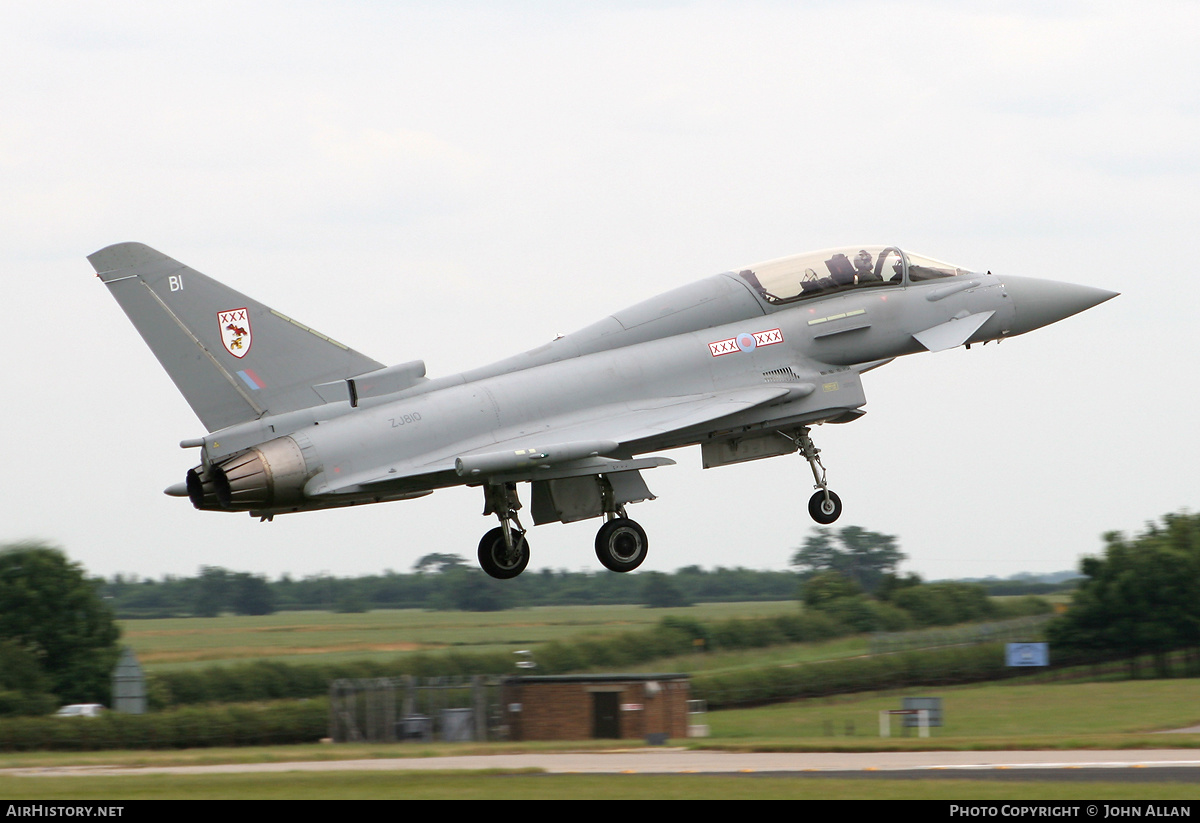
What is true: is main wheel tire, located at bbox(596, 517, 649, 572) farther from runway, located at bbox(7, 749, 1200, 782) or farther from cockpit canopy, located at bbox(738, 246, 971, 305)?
runway, located at bbox(7, 749, 1200, 782)

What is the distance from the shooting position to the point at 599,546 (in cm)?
1994

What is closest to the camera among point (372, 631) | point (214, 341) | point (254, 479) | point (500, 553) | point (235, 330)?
point (254, 479)

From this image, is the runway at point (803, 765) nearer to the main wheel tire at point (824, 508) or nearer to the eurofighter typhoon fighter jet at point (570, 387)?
the main wheel tire at point (824, 508)

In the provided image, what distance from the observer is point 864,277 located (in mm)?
21219

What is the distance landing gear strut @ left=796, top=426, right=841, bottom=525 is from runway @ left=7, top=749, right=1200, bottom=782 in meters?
8.36

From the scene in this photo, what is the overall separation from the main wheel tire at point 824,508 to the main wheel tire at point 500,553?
4253mm

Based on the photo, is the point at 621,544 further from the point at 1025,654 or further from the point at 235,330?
the point at 1025,654

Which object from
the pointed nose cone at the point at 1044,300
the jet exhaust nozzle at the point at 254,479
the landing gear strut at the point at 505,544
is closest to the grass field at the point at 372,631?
the landing gear strut at the point at 505,544

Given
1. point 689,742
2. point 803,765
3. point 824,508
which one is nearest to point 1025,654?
point 689,742

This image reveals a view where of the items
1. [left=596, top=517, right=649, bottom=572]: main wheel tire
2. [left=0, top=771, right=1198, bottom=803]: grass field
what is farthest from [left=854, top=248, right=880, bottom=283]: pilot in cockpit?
[left=0, top=771, right=1198, bottom=803]: grass field

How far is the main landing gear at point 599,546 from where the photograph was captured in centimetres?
1988

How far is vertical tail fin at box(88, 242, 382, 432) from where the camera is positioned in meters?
18.2

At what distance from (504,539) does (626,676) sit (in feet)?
93.6

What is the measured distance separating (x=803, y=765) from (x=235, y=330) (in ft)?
59.5
